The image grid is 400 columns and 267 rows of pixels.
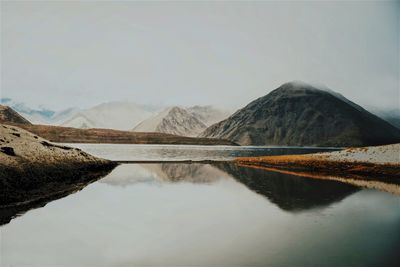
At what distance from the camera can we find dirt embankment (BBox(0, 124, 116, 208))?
23156 millimetres

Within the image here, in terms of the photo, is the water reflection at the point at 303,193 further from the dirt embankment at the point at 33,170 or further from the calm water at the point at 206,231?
the dirt embankment at the point at 33,170

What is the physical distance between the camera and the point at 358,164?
1857 inches

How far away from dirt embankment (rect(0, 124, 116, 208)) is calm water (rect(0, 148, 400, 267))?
97.7 inches

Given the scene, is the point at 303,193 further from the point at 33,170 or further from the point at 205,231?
the point at 33,170

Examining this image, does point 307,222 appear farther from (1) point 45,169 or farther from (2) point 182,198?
(1) point 45,169

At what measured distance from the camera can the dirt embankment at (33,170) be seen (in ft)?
76.0

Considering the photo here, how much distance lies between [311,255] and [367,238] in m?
4.16

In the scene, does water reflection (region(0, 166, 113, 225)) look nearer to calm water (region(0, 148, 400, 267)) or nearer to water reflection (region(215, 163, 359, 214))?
calm water (region(0, 148, 400, 267))

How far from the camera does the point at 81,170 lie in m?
40.5

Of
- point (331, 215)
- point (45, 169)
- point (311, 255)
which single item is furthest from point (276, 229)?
point (45, 169)

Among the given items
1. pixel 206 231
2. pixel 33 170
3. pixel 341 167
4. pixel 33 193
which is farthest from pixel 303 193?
pixel 341 167

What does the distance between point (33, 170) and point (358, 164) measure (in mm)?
41101

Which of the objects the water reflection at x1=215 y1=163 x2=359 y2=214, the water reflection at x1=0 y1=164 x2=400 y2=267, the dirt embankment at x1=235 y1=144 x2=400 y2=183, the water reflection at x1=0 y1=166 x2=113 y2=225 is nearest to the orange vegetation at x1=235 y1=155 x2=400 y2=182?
the dirt embankment at x1=235 y1=144 x2=400 y2=183

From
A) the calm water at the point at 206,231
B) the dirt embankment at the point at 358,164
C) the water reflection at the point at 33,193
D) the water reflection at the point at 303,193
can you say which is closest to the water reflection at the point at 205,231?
the calm water at the point at 206,231
